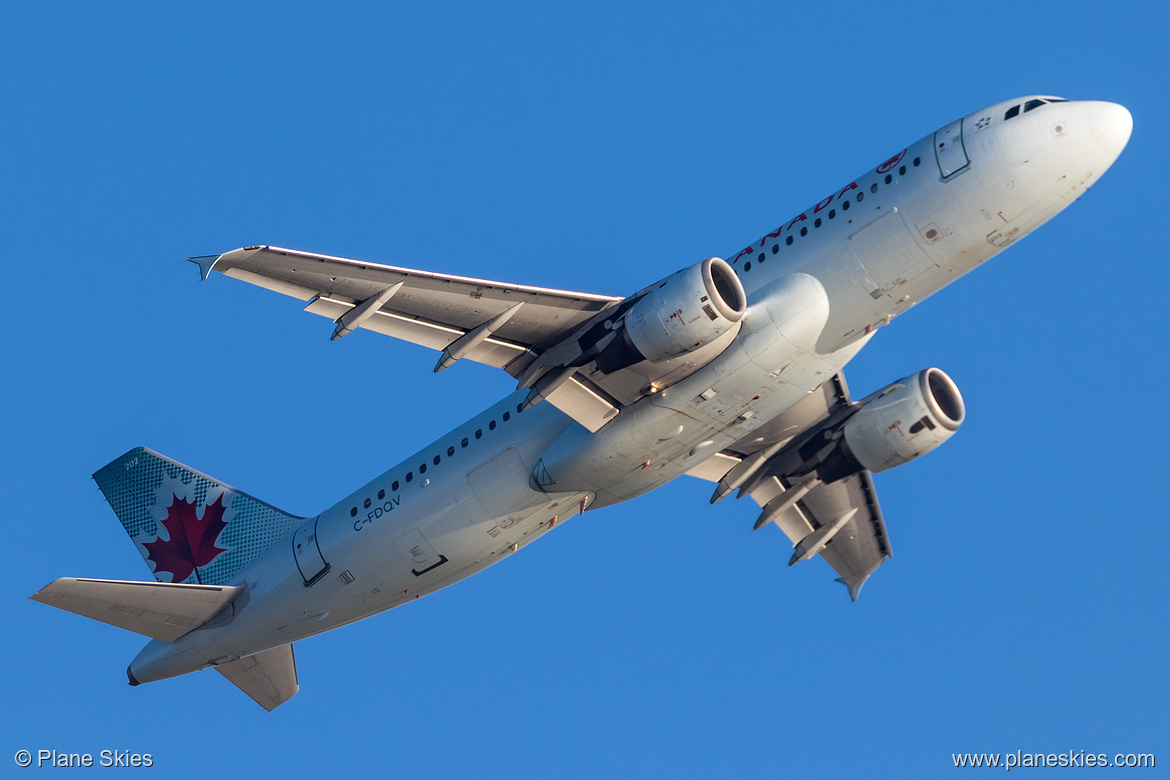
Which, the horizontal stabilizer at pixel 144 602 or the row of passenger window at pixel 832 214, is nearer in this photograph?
the row of passenger window at pixel 832 214

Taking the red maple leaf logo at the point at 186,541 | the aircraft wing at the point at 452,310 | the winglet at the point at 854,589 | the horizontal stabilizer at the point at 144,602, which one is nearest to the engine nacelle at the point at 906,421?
the winglet at the point at 854,589

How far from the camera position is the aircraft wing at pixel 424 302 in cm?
2952

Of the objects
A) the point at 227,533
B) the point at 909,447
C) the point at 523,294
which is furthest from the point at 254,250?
the point at 909,447

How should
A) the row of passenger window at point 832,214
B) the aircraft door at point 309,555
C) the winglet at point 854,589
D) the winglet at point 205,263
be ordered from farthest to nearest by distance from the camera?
1. the winglet at point 854,589
2. the aircraft door at point 309,555
3. the row of passenger window at point 832,214
4. the winglet at point 205,263

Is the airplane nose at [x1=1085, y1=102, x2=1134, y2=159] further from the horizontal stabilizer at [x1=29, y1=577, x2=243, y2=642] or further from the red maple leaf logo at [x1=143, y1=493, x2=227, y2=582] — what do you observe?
the red maple leaf logo at [x1=143, y1=493, x2=227, y2=582]

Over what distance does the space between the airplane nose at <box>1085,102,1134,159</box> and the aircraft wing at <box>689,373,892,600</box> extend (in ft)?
31.1

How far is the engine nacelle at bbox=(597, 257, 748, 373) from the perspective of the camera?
29.8 m

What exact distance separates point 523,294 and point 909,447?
36.8 ft

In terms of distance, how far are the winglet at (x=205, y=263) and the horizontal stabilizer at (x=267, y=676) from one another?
46.5ft

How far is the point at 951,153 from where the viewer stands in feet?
101

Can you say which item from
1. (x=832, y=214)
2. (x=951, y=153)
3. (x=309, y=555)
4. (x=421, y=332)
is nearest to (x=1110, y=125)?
(x=951, y=153)

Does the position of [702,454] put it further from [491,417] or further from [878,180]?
[878,180]

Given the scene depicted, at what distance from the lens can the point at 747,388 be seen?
31594 millimetres

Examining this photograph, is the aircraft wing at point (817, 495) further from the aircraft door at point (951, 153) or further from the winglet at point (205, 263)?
the winglet at point (205, 263)
